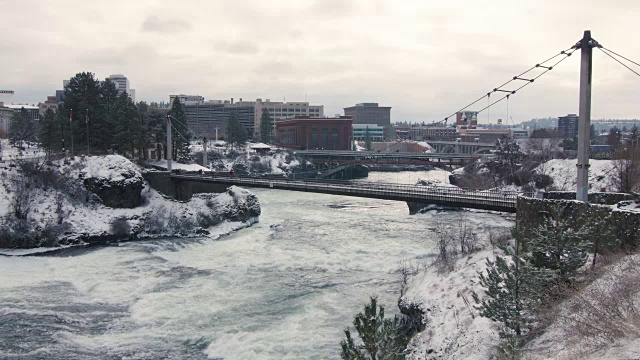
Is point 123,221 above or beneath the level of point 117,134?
beneath

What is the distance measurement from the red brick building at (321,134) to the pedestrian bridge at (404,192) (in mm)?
93244

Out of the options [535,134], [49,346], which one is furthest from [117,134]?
[535,134]

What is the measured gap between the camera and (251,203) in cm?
5797

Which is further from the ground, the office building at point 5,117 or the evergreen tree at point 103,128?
the office building at point 5,117

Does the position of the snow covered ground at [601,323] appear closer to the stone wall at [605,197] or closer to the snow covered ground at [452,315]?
the snow covered ground at [452,315]

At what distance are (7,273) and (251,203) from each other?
26.3 metres

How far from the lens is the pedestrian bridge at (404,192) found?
3400 centimetres

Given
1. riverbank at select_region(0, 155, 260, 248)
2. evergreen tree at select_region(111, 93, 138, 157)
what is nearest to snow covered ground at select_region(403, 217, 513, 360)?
riverbank at select_region(0, 155, 260, 248)

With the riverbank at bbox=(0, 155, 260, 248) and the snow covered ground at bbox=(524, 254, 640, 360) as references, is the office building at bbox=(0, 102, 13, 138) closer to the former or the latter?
the riverbank at bbox=(0, 155, 260, 248)

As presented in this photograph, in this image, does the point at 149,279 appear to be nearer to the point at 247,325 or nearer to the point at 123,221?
the point at 247,325

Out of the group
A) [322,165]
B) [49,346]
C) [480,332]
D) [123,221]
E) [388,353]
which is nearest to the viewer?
[388,353]

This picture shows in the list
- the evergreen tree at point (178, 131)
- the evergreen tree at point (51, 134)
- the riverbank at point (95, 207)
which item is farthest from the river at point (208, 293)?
the evergreen tree at point (178, 131)

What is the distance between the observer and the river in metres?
23.8

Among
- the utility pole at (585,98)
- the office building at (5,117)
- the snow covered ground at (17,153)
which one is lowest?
the snow covered ground at (17,153)
